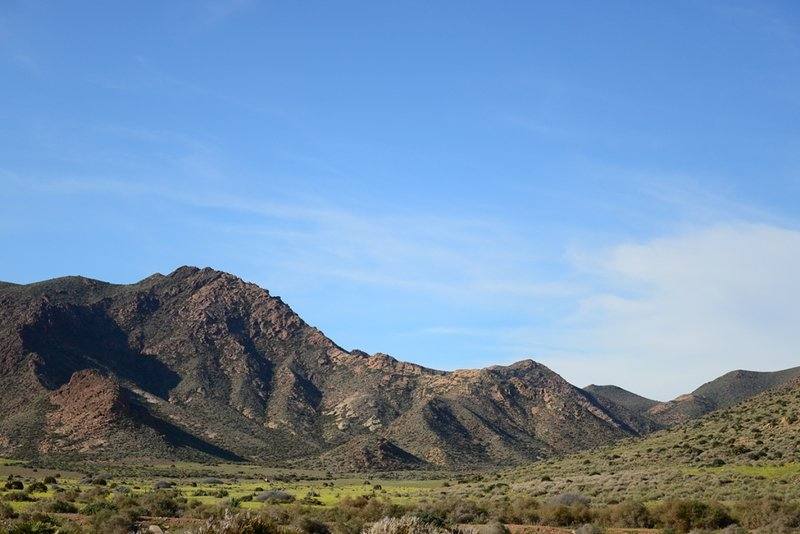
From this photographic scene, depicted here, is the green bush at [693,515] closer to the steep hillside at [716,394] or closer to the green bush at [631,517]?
the green bush at [631,517]

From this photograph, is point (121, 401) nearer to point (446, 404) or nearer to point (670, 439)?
point (446, 404)

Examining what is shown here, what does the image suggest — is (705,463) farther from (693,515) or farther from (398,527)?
(398,527)

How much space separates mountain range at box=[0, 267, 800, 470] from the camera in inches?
4348

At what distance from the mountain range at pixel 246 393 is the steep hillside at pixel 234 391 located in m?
0.34

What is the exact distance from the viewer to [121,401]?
11194cm

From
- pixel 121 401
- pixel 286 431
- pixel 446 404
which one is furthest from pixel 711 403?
pixel 121 401

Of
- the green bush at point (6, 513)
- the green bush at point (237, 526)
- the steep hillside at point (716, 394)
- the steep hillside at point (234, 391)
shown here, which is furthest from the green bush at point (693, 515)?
the steep hillside at point (716, 394)

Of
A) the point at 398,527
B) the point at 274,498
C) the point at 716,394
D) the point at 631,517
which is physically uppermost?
the point at 716,394

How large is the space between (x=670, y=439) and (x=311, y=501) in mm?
32336

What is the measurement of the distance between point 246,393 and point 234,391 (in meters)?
2.78

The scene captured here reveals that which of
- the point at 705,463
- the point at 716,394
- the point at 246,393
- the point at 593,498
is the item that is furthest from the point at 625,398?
the point at 593,498

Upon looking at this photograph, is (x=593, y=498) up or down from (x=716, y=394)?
down

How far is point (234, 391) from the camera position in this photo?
141625mm

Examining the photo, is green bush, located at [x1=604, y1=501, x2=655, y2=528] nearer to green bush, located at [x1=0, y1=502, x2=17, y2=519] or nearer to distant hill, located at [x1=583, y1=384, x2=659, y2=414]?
green bush, located at [x1=0, y1=502, x2=17, y2=519]
